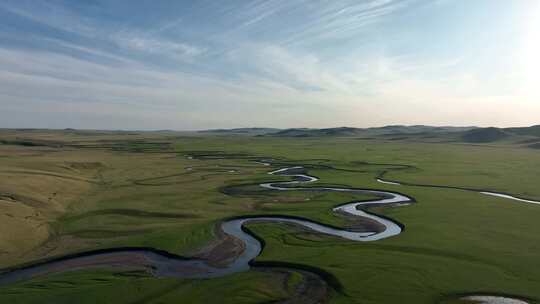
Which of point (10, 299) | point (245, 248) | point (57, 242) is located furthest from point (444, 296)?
point (57, 242)

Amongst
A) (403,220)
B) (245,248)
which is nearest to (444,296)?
(245,248)

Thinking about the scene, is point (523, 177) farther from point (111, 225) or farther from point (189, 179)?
point (111, 225)

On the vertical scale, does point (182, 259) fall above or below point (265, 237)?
below

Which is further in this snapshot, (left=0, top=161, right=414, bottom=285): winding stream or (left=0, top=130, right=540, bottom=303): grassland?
(left=0, top=161, right=414, bottom=285): winding stream

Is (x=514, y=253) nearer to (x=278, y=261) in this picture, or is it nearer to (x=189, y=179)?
(x=278, y=261)

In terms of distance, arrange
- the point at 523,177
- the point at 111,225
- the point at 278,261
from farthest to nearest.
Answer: the point at 523,177 < the point at 111,225 < the point at 278,261

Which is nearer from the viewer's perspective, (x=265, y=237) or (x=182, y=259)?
(x=182, y=259)

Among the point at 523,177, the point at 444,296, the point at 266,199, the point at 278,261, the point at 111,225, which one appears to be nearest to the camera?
the point at 444,296

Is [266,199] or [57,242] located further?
[266,199]

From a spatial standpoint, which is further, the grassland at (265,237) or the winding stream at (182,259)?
the winding stream at (182,259)
